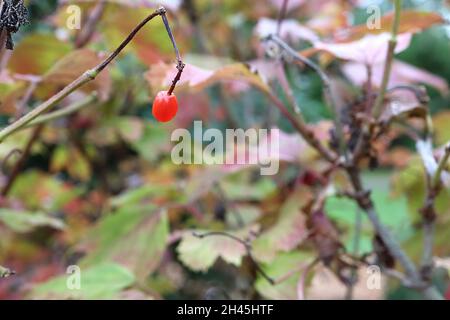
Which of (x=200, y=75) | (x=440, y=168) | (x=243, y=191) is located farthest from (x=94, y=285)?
(x=243, y=191)

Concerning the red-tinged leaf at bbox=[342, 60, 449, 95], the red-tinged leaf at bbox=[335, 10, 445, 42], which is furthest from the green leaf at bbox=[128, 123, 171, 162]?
the red-tinged leaf at bbox=[335, 10, 445, 42]

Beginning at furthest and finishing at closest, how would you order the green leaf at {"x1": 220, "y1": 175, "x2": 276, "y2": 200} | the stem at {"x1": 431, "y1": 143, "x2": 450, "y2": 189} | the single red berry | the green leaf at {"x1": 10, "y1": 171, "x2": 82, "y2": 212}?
the green leaf at {"x1": 10, "y1": 171, "x2": 82, "y2": 212} < the green leaf at {"x1": 220, "y1": 175, "x2": 276, "y2": 200} < the stem at {"x1": 431, "y1": 143, "x2": 450, "y2": 189} < the single red berry

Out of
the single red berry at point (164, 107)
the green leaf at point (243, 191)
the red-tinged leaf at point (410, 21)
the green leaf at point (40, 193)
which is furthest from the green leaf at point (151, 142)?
the single red berry at point (164, 107)

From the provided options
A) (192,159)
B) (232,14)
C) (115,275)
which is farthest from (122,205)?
(232,14)

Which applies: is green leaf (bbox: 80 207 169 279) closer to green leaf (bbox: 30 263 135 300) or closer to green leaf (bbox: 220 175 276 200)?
green leaf (bbox: 30 263 135 300)

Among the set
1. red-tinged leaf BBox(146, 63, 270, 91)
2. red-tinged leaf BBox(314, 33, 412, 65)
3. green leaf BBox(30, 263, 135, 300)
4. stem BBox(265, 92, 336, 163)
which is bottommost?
green leaf BBox(30, 263, 135, 300)

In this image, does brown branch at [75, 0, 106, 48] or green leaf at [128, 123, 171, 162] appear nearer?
brown branch at [75, 0, 106, 48]
